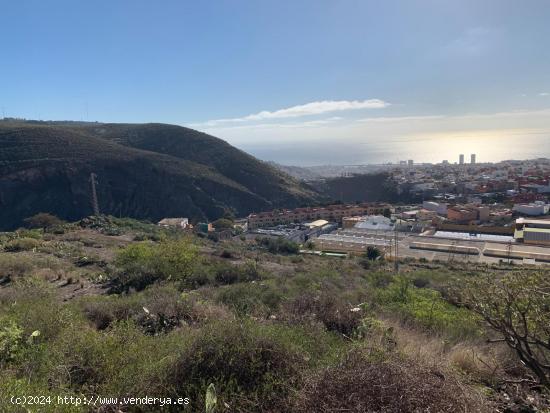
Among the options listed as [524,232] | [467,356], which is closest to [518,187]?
[524,232]

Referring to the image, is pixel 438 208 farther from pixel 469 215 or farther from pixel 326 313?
pixel 326 313

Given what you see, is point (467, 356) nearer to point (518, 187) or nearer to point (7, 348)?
point (7, 348)

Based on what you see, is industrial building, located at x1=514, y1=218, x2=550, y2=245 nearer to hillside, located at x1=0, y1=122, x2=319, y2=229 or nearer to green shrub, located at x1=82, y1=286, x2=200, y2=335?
hillside, located at x1=0, y1=122, x2=319, y2=229

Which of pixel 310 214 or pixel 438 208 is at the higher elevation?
pixel 438 208

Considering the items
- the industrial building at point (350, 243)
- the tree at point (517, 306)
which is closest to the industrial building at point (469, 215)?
the industrial building at point (350, 243)

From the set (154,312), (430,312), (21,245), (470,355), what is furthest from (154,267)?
(21,245)

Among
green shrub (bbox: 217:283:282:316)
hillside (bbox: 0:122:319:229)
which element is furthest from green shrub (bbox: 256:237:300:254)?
hillside (bbox: 0:122:319:229)
